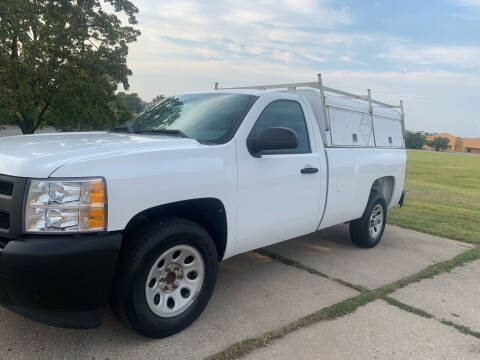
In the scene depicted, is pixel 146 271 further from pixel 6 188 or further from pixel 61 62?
pixel 61 62

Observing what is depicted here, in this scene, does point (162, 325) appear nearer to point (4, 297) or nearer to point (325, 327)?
point (4, 297)

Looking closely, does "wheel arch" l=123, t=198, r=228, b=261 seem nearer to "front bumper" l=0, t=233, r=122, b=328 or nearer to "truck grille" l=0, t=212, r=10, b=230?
"front bumper" l=0, t=233, r=122, b=328

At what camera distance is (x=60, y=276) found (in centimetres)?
226

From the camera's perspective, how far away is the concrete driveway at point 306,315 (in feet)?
8.98

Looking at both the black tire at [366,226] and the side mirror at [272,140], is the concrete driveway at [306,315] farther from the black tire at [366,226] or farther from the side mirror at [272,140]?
the side mirror at [272,140]

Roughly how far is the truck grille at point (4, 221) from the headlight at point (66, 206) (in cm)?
15

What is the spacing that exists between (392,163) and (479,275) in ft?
6.03

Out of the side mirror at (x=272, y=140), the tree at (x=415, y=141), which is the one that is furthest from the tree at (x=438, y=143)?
the side mirror at (x=272, y=140)

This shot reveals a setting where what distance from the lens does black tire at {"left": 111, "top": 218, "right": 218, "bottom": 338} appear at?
256cm

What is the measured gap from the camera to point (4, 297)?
7.69ft

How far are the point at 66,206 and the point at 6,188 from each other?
0.42m

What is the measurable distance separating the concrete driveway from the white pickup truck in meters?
0.27

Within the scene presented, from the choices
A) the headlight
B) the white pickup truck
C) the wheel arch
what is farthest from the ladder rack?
the headlight

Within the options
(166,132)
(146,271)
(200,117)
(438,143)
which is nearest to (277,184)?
(200,117)
